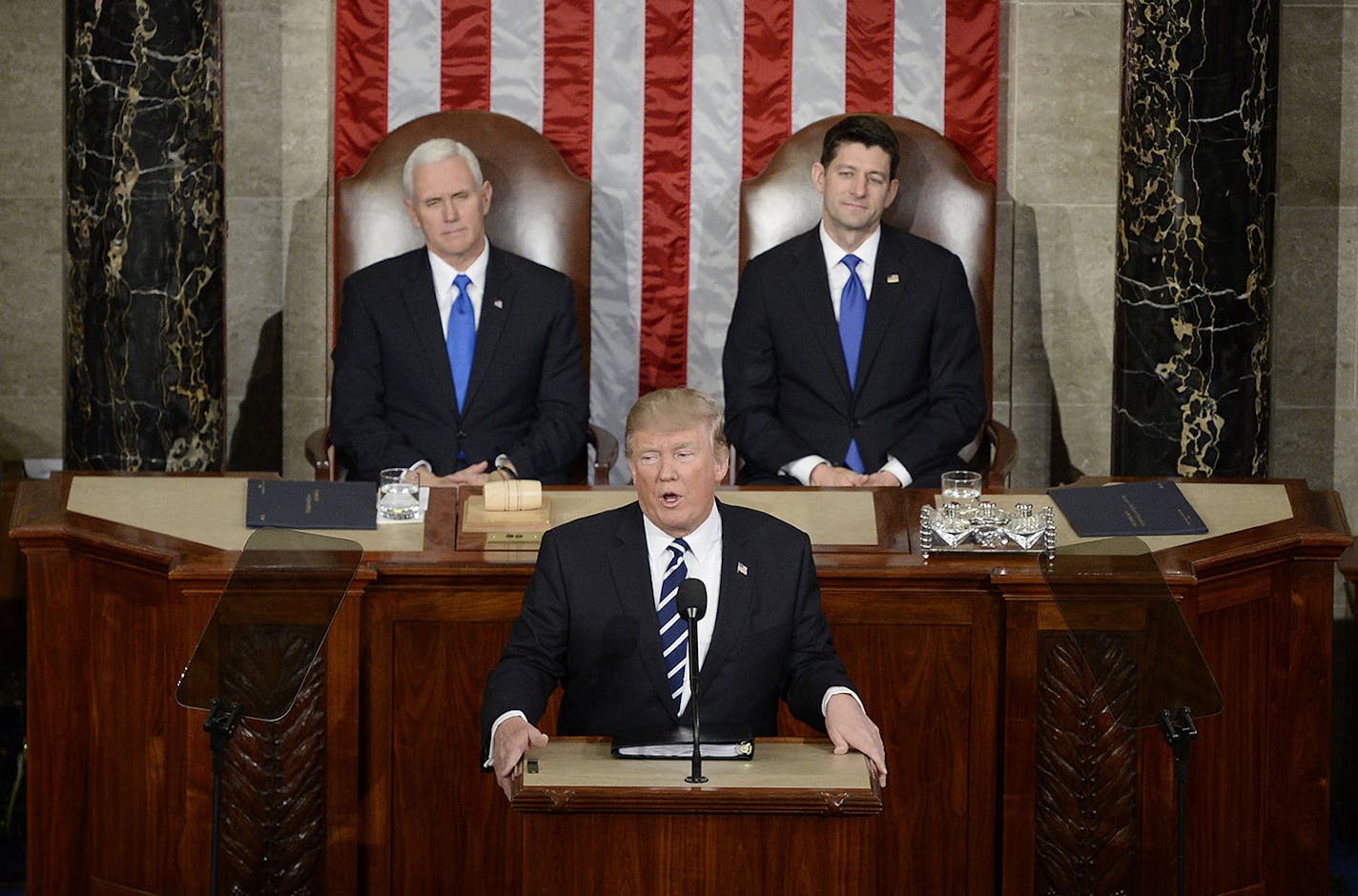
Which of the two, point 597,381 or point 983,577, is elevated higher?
point 597,381

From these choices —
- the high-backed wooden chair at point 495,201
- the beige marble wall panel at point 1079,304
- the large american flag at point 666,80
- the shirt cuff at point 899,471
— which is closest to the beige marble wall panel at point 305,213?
the large american flag at point 666,80

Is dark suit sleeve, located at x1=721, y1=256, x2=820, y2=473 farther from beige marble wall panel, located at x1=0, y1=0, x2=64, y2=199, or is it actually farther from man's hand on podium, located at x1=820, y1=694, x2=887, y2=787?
beige marble wall panel, located at x1=0, y1=0, x2=64, y2=199

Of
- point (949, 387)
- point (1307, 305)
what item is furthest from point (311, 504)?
point (1307, 305)

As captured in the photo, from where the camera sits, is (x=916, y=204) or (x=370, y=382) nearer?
(x=370, y=382)

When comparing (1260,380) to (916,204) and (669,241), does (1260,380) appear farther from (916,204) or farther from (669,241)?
(669,241)

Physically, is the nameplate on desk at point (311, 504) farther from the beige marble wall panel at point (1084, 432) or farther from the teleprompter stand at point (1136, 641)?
the beige marble wall panel at point (1084, 432)

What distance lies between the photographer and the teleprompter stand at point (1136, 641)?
3143mm

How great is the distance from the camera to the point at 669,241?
249 inches

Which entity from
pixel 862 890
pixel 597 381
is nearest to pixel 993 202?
pixel 597 381

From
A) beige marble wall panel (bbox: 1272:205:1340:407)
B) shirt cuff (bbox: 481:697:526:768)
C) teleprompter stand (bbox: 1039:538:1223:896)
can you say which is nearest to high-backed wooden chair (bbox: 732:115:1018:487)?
beige marble wall panel (bbox: 1272:205:1340:407)

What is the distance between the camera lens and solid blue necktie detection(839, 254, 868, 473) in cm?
557

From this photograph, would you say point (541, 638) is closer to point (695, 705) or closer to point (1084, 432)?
point (695, 705)

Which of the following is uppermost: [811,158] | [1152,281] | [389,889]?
[811,158]

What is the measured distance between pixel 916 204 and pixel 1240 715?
93.2 inches
